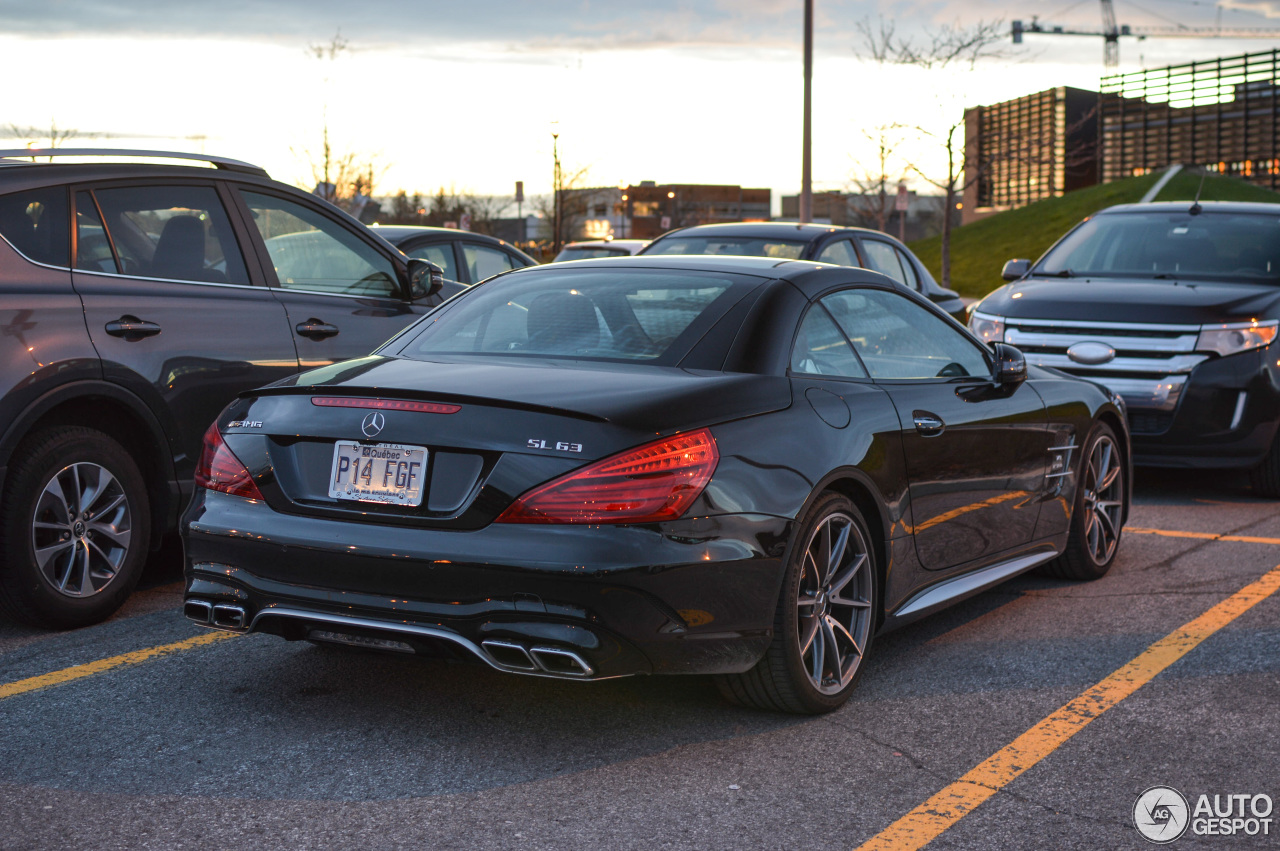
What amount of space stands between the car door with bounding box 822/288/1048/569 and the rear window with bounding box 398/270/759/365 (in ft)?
1.70

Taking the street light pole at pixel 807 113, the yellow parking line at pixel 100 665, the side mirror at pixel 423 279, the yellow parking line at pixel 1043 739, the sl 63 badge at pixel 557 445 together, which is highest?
the street light pole at pixel 807 113

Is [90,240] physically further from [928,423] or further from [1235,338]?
[1235,338]

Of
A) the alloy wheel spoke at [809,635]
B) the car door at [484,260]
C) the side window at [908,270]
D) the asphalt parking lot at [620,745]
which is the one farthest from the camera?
the side window at [908,270]

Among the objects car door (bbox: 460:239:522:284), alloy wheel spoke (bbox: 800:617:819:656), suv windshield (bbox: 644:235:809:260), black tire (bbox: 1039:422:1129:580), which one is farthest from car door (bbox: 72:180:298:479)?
car door (bbox: 460:239:522:284)

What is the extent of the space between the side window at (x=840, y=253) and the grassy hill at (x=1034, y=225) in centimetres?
3536

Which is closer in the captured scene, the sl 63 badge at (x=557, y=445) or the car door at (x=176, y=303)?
the sl 63 badge at (x=557, y=445)

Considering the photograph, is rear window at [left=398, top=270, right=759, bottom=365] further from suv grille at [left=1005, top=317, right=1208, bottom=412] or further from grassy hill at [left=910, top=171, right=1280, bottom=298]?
grassy hill at [left=910, top=171, right=1280, bottom=298]

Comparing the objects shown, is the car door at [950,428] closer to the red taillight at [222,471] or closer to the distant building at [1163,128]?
the red taillight at [222,471]

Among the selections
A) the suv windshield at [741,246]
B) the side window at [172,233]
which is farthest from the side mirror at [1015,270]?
the side window at [172,233]

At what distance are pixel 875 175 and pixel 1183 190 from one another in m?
21.0

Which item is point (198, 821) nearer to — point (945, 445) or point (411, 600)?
point (411, 600)

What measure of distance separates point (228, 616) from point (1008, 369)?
316cm

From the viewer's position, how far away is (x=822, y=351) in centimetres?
471

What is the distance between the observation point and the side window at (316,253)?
21.3 feet
